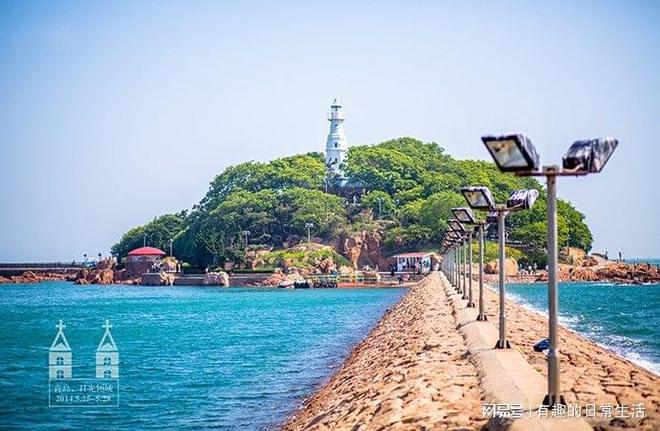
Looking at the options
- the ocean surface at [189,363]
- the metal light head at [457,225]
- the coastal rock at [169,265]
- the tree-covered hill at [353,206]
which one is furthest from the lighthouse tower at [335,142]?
the metal light head at [457,225]

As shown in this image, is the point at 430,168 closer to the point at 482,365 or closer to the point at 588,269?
the point at 588,269

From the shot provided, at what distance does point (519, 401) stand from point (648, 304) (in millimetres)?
40236

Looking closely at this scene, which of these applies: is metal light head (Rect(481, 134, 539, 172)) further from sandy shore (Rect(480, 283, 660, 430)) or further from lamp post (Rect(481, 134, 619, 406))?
sandy shore (Rect(480, 283, 660, 430))

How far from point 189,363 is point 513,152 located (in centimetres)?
1754

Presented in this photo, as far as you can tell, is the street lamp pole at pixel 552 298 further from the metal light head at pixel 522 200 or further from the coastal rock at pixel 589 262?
the coastal rock at pixel 589 262

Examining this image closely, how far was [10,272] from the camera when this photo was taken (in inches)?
5399

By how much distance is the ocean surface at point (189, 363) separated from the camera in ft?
51.5

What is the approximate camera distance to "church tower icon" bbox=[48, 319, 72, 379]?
22253 mm

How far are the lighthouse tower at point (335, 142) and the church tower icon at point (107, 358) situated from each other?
76.3m

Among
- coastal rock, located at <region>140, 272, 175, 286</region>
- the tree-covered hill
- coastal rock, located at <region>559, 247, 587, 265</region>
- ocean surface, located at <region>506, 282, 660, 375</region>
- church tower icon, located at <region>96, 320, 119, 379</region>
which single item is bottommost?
church tower icon, located at <region>96, 320, 119, 379</region>

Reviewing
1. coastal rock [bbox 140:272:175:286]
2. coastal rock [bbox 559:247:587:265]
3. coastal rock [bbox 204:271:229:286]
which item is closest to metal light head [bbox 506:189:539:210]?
coastal rock [bbox 204:271:229:286]

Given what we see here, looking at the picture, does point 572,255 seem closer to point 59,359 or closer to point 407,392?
point 59,359

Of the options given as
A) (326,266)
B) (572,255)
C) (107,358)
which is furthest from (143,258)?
(107,358)

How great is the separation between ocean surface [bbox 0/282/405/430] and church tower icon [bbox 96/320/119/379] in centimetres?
27
